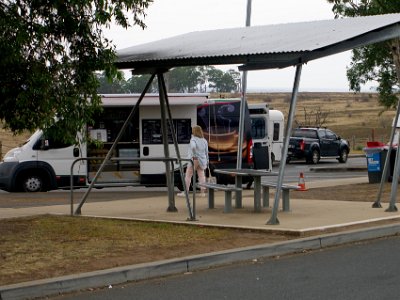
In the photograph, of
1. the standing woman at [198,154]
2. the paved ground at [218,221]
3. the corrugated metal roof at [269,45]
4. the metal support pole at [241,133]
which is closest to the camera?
the paved ground at [218,221]

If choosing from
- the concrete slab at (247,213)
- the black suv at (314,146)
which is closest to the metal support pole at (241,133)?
the concrete slab at (247,213)

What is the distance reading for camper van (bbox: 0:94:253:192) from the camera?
2084 centimetres

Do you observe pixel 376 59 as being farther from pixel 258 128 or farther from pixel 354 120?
pixel 354 120

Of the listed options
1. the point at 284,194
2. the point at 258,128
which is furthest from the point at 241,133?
the point at 258,128

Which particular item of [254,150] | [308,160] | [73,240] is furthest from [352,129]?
[73,240]

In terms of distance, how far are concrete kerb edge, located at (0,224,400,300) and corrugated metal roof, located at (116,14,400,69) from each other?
2.71 m

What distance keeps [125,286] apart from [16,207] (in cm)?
843

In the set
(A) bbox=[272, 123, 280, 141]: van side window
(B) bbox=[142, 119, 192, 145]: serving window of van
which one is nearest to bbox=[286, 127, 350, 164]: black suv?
(A) bbox=[272, 123, 280, 141]: van side window

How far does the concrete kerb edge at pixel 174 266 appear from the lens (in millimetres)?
7932

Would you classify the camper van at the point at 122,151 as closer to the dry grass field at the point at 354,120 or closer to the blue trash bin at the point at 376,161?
the blue trash bin at the point at 376,161

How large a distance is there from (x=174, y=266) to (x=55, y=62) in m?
3.47

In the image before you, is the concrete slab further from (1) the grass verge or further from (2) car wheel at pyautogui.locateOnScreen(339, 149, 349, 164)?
(2) car wheel at pyautogui.locateOnScreen(339, 149, 349, 164)

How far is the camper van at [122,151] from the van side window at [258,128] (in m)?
4.80

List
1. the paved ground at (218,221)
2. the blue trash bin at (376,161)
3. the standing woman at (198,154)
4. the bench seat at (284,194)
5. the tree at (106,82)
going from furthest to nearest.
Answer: the blue trash bin at (376,161) → the standing woman at (198,154) → the bench seat at (284,194) → the tree at (106,82) → the paved ground at (218,221)
